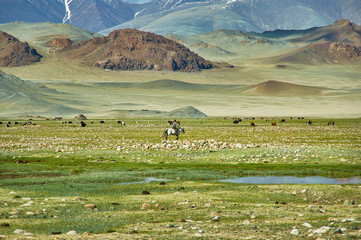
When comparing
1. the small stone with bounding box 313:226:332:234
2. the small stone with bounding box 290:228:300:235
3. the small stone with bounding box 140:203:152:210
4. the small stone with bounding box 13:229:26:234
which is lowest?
the small stone with bounding box 13:229:26:234

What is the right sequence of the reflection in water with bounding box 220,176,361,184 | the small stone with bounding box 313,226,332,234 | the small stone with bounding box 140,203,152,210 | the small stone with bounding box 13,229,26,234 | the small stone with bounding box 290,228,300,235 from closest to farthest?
1. the small stone with bounding box 313,226,332,234
2. the small stone with bounding box 290,228,300,235
3. the small stone with bounding box 13,229,26,234
4. the small stone with bounding box 140,203,152,210
5. the reflection in water with bounding box 220,176,361,184

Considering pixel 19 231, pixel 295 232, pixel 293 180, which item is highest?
pixel 295 232

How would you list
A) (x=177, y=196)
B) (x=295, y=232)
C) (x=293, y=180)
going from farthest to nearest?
(x=293, y=180) < (x=177, y=196) < (x=295, y=232)

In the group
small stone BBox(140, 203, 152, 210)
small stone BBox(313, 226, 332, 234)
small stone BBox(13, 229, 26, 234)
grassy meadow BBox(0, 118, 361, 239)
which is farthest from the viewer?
small stone BBox(140, 203, 152, 210)

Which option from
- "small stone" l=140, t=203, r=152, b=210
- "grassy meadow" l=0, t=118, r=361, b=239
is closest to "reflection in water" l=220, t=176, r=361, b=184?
"grassy meadow" l=0, t=118, r=361, b=239

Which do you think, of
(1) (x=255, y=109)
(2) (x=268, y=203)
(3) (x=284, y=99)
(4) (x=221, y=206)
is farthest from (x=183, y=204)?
(3) (x=284, y=99)

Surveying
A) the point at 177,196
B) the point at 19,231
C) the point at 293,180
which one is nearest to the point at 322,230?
the point at 177,196

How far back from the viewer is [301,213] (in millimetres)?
14523

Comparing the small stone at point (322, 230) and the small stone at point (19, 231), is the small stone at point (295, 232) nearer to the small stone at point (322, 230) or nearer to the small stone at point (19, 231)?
the small stone at point (322, 230)

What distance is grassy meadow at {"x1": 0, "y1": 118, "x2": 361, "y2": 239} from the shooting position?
41.0 ft

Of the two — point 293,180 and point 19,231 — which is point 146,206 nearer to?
point 19,231

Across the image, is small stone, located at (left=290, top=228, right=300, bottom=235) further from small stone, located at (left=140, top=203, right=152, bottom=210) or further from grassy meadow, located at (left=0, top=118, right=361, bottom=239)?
small stone, located at (left=140, top=203, right=152, bottom=210)

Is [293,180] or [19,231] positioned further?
[293,180]

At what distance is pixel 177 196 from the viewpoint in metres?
17.8
